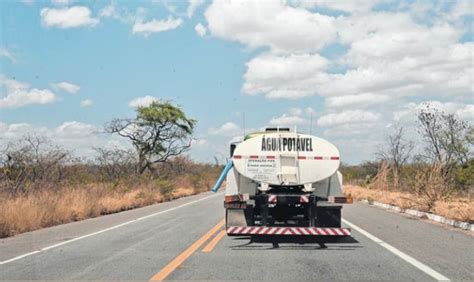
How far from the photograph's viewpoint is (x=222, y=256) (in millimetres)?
10578

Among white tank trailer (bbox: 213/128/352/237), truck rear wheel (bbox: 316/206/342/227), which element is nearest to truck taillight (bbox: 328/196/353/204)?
→ white tank trailer (bbox: 213/128/352/237)

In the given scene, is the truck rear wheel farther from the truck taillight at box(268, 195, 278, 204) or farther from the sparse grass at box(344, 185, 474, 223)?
the sparse grass at box(344, 185, 474, 223)

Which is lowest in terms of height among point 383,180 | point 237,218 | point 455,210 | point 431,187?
point 237,218

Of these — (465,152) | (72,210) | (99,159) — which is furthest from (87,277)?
(465,152)

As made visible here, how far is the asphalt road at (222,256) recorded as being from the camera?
8758 millimetres

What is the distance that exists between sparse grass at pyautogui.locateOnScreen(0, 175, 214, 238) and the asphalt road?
100 cm

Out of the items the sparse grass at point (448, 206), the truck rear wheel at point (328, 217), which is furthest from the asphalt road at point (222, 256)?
the sparse grass at point (448, 206)

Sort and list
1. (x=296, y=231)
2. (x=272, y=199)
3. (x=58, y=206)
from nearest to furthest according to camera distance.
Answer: (x=296, y=231) → (x=272, y=199) → (x=58, y=206)

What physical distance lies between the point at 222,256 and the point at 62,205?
1129 cm

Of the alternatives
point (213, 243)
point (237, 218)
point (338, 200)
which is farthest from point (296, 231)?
point (213, 243)

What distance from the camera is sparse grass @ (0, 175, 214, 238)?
16.3 metres

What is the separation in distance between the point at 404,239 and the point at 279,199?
333cm

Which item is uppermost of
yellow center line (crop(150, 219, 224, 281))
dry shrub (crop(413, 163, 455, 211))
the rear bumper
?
dry shrub (crop(413, 163, 455, 211))

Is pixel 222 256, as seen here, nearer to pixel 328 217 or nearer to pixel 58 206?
pixel 328 217
